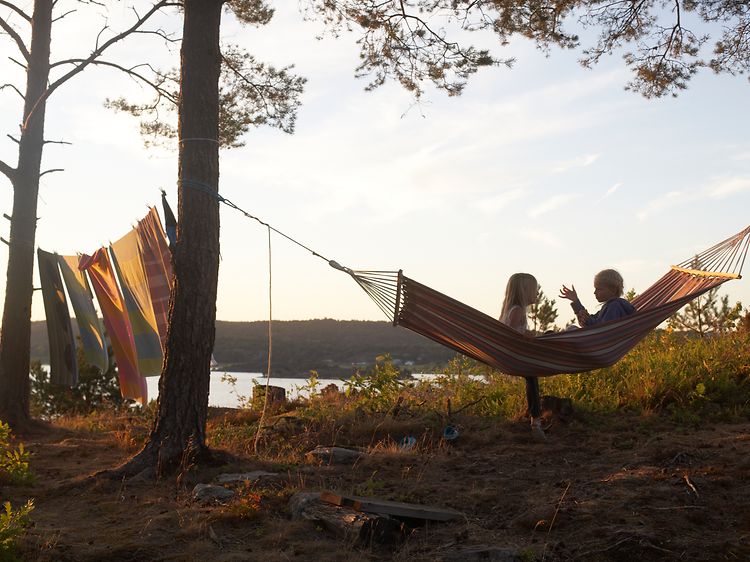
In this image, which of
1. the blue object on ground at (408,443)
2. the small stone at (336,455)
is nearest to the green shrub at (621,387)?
the blue object on ground at (408,443)

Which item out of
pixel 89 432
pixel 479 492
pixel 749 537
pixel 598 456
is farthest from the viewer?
pixel 89 432

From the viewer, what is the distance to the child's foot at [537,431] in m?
4.85

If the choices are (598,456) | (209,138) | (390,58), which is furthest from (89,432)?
(598,456)

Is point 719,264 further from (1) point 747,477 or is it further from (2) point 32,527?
(2) point 32,527

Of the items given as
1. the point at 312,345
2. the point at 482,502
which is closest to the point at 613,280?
the point at 482,502

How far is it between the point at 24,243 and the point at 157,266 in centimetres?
151

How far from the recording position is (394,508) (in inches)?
131

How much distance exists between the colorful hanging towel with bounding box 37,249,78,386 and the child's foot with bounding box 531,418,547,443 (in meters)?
4.85

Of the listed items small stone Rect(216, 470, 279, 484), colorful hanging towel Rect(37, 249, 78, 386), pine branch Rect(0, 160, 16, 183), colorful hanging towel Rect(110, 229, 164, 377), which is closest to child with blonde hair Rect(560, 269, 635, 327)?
small stone Rect(216, 470, 279, 484)

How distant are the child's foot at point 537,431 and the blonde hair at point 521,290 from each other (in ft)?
2.33

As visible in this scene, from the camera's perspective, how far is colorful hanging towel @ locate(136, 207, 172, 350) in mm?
7145

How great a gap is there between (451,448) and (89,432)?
166 inches

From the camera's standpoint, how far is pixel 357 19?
625 cm

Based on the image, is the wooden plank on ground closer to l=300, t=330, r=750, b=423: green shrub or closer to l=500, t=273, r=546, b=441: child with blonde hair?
l=500, t=273, r=546, b=441: child with blonde hair
